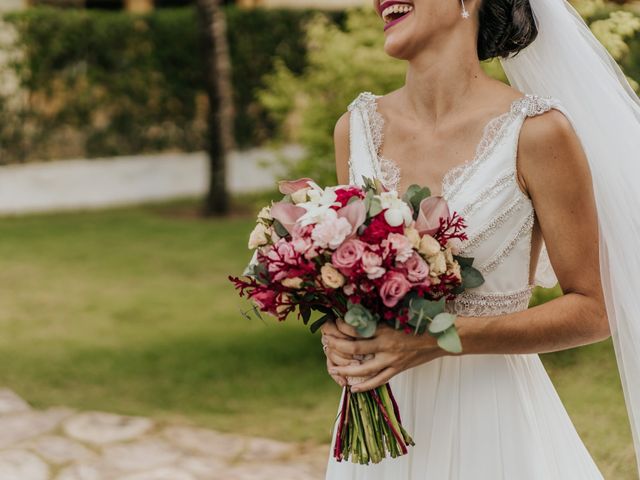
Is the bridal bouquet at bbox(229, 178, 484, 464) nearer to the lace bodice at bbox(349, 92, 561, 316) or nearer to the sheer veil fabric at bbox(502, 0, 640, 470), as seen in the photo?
the lace bodice at bbox(349, 92, 561, 316)

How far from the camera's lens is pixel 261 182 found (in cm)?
1538

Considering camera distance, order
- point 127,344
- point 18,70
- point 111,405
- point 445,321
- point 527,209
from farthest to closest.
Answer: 1. point 18,70
2. point 127,344
3. point 111,405
4. point 527,209
5. point 445,321

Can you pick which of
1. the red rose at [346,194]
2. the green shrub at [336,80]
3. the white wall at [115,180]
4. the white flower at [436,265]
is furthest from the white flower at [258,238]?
the white wall at [115,180]

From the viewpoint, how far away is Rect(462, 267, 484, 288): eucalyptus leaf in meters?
2.43

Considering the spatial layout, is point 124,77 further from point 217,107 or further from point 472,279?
point 472,279

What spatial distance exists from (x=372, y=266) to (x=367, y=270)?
0.6 inches

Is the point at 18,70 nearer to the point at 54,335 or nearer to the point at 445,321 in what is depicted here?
the point at 54,335

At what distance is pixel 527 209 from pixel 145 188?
12807 mm

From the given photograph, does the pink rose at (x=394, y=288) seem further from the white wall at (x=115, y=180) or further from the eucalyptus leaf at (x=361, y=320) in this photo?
the white wall at (x=115, y=180)

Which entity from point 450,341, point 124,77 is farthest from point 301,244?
point 124,77

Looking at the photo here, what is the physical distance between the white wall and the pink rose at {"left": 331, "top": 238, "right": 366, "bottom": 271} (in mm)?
11255

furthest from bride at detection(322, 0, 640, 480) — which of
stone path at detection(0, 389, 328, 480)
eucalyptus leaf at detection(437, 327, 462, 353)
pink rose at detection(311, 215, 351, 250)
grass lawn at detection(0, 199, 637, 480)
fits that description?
grass lawn at detection(0, 199, 637, 480)

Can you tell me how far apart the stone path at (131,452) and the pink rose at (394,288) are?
3216 mm

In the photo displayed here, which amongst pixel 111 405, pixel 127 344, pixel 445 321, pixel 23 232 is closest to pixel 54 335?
pixel 127 344
